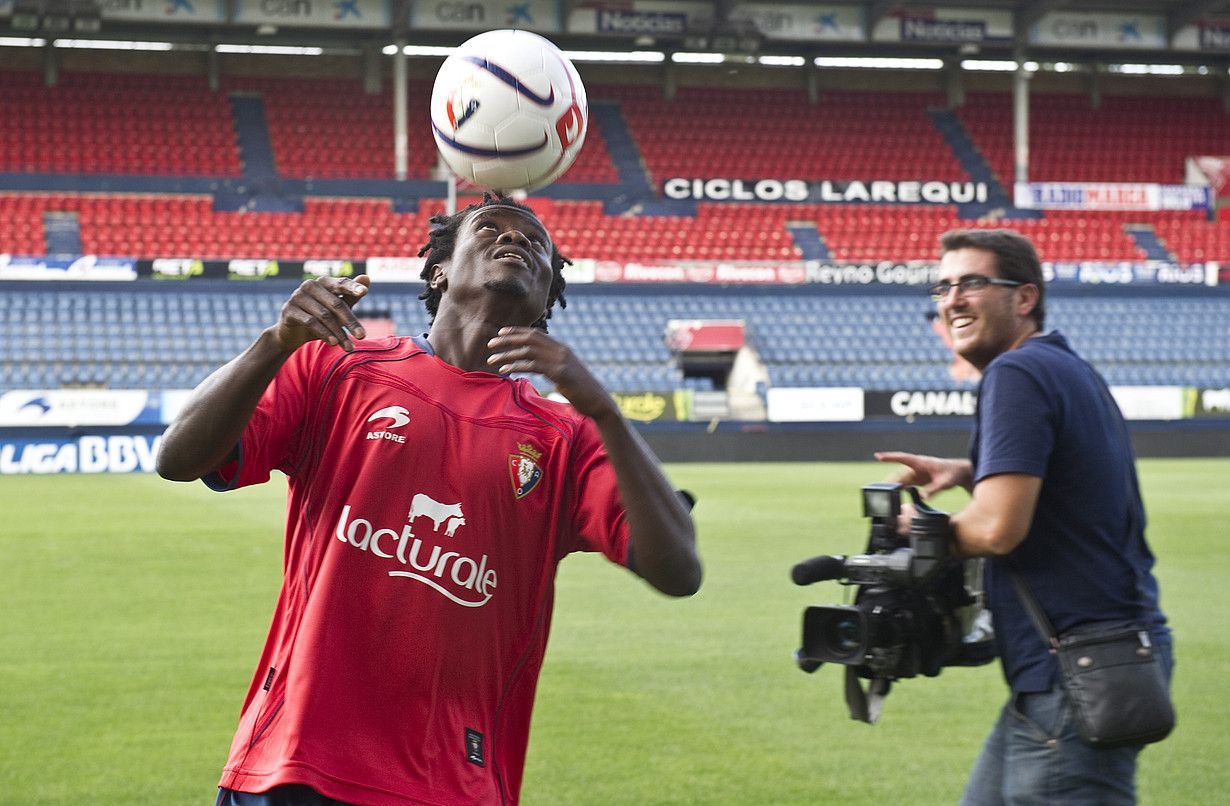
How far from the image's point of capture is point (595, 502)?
9.23 ft

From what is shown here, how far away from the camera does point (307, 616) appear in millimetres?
2637

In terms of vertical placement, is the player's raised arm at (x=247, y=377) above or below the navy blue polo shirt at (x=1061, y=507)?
above

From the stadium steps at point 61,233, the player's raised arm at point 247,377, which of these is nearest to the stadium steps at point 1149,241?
the stadium steps at point 61,233

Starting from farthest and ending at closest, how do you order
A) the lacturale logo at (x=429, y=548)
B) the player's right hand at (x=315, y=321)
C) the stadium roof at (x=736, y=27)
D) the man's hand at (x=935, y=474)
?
1. the stadium roof at (x=736, y=27)
2. the man's hand at (x=935, y=474)
3. the lacturale logo at (x=429, y=548)
4. the player's right hand at (x=315, y=321)

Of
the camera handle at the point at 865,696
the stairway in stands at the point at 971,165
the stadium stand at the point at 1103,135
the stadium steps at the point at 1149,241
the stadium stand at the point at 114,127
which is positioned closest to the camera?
the camera handle at the point at 865,696

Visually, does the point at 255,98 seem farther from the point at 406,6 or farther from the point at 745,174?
the point at 745,174

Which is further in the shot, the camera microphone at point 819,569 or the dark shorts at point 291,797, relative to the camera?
the camera microphone at point 819,569

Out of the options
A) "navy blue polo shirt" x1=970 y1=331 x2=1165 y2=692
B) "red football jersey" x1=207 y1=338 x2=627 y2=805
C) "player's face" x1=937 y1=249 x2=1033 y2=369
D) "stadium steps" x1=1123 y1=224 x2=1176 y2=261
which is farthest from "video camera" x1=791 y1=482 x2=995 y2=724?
"stadium steps" x1=1123 y1=224 x2=1176 y2=261

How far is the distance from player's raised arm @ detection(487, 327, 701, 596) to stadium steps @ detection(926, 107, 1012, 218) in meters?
34.6

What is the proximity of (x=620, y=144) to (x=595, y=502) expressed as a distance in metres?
35.5

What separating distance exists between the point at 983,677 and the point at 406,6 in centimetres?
2756

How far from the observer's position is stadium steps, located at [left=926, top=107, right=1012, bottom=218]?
35.9 meters

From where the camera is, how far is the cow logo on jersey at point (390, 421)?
2705mm

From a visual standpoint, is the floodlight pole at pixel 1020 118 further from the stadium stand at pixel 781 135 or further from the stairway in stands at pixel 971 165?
the stadium stand at pixel 781 135
